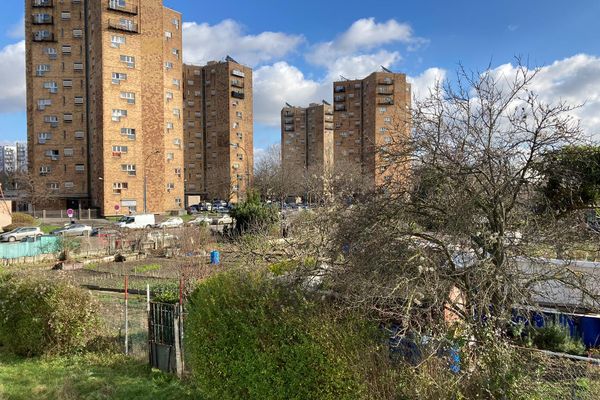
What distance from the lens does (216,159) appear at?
84.4m

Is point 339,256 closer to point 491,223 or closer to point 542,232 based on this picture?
point 491,223

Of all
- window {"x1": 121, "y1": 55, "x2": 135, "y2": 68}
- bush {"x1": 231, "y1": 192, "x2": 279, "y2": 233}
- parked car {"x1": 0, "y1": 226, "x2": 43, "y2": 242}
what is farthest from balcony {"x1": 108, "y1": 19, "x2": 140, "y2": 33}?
bush {"x1": 231, "y1": 192, "x2": 279, "y2": 233}

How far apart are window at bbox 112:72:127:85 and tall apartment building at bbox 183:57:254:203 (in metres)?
30.7

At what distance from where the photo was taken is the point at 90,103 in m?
56.7

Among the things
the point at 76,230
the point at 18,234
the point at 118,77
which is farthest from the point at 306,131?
the point at 18,234

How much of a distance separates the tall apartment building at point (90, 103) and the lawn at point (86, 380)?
46.9m

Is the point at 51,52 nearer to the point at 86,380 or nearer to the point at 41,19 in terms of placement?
the point at 41,19

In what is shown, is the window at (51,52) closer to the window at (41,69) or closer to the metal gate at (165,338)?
the window at (41,69)

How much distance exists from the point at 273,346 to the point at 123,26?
2218 inches

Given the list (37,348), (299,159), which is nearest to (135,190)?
(37,348)

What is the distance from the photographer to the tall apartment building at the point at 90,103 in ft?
175

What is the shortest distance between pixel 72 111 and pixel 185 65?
108 ft

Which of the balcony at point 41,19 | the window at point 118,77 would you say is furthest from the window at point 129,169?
the balcony at point 41,19

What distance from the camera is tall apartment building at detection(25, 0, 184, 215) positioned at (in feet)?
175
